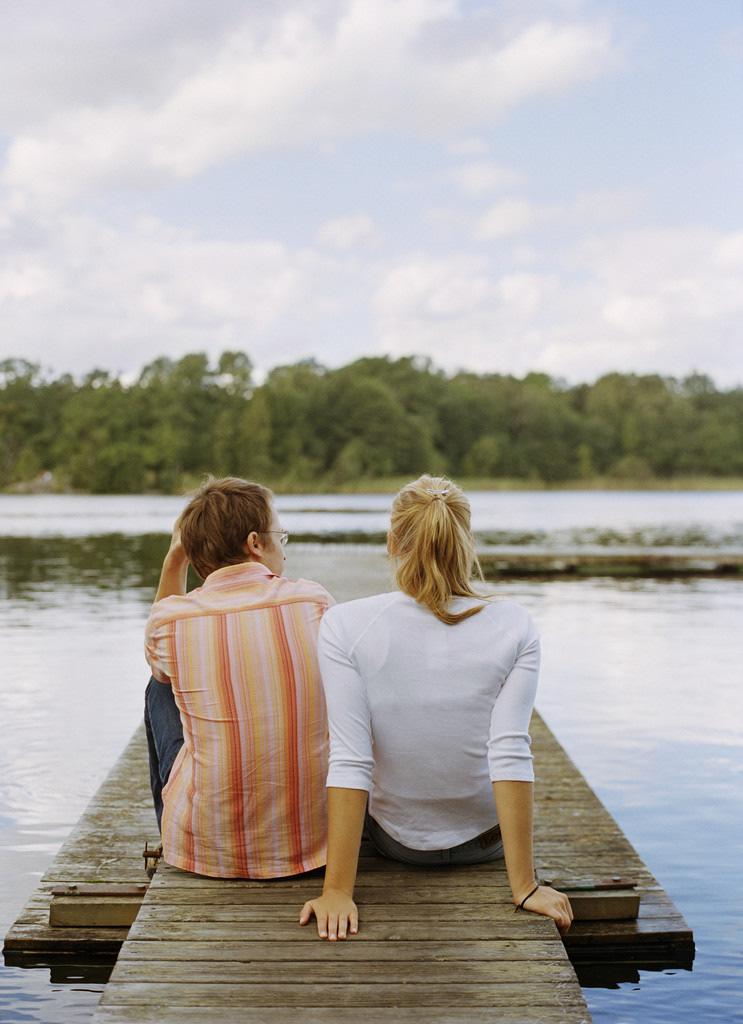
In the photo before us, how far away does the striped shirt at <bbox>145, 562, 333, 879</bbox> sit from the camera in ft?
10.8

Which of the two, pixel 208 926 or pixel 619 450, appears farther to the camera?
pixel 619 450

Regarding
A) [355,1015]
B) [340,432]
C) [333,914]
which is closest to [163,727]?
[333,914]

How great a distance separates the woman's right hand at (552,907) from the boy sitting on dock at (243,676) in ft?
→ 2.23

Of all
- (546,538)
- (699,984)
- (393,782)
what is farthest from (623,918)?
(546,538)

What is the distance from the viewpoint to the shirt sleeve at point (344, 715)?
309 centimetres

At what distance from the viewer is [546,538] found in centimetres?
Answer: 3628

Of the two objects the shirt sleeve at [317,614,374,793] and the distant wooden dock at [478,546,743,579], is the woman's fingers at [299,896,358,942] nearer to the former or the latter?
the shirt sleeve at [317,614,374,793]

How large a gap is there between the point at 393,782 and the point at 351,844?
1.00 ft

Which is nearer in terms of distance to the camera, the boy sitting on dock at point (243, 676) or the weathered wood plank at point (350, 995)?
the weathered wood plank at point (350, 995)

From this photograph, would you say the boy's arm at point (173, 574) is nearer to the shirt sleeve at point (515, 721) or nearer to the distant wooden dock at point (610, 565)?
the shirt sleeve at point (515, 721)

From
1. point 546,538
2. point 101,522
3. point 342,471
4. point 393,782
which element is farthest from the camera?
point 342,471

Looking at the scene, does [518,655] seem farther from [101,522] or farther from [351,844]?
[101,522]

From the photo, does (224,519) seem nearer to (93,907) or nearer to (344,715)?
(344,715)

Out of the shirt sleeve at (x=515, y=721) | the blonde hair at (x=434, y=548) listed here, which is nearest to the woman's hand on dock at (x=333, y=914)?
the shirt sleeve at (x=515, y=721)
